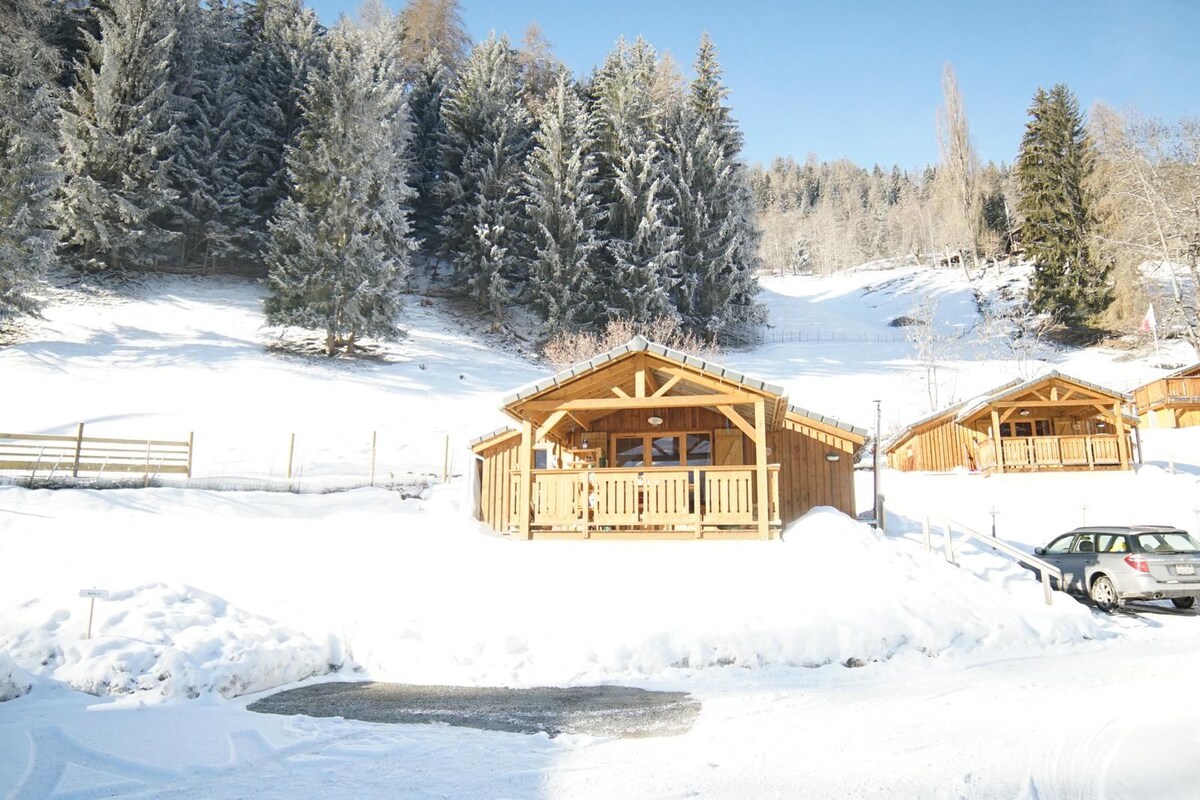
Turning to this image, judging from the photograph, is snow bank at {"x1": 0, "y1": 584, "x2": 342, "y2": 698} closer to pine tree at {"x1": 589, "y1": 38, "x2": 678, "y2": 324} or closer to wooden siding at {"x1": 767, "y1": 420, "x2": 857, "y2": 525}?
wooden siding at {"x1": 767, "y1": 420, "x2": 857, "y2": 525}

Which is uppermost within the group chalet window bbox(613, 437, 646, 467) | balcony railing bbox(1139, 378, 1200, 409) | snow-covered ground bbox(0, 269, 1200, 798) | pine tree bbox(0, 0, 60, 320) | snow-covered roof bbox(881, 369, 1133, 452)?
pine tree bbox(0, 0, 60, 320)

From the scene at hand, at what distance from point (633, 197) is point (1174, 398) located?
1065 inches

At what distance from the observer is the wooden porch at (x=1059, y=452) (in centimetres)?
2441

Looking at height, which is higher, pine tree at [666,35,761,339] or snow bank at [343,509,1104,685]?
pine tree at [666,35,761,339]

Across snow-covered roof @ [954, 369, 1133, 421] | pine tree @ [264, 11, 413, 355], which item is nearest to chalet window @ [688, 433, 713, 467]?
snow-covered roof @ [954, 369, 1133, 421]

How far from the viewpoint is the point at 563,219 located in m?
36.6

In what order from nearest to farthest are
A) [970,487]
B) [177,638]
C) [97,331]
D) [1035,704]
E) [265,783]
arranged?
[265,783], [1035,704], [177,638], [970,487], [97,331]

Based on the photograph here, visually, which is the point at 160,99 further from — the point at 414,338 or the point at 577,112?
the point at 577,112

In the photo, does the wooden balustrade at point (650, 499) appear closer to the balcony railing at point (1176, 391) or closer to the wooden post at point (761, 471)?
the wooden post at point (761, 471)

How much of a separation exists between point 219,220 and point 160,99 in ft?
19.4

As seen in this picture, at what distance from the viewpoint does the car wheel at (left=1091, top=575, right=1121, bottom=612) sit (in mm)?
11242

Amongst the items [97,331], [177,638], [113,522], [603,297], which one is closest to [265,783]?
[177,638]

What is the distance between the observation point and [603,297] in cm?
3759

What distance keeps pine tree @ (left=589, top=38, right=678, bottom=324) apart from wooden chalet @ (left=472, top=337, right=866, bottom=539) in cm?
2040
